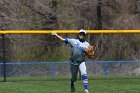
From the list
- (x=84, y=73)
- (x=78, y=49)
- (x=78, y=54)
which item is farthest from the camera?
(x=78, y=49)

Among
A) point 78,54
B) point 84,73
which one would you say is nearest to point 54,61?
point 78,54

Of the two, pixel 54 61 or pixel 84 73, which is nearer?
pixel 84 73

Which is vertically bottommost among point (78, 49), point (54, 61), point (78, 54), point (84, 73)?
point (54, 61)

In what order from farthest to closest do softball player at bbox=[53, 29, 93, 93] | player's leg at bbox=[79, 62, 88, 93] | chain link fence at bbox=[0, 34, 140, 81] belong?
chain link fence at bbox=[0, 34, 140, 81]
softball player at bbox=[53, 29, 93, 93]
player's leg at bbox=[79, 62, 88, 93]

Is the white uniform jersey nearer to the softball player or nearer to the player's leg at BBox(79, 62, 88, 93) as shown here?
the softball player

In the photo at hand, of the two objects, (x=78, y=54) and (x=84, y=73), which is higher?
(x=78, y=54)

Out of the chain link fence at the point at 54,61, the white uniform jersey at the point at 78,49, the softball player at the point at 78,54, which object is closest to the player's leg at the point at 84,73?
the softball player at the point at 78,54

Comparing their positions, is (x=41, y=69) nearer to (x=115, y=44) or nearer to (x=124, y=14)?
(x=115, y=44)

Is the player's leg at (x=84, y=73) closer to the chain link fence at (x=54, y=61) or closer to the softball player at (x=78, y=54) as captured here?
the softball player at (x=78, y=54)

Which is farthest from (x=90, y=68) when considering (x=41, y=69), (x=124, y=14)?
(x=124, y=14)

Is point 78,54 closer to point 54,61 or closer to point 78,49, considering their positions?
point 78,49

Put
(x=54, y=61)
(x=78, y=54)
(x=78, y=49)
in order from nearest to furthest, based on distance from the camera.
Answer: (x=78, y=54)
(x=78, y=49)
(x=54, y=61)

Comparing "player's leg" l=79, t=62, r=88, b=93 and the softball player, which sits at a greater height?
the softball player

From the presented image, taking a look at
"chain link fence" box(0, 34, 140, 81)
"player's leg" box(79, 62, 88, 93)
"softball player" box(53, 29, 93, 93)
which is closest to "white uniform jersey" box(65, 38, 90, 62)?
"softball player" box(53, 29, 93, 93)
